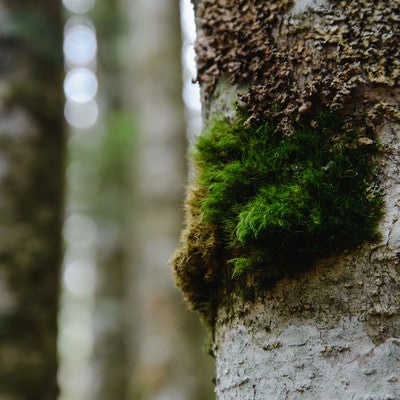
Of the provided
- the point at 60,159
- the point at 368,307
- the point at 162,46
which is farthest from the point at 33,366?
the point at 162,46

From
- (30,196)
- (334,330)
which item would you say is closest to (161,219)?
(30,196)

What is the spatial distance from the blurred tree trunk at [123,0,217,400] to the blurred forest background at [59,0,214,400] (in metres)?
0.01

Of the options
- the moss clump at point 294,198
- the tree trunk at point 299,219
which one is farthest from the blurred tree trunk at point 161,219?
the moss clump at point 294,198

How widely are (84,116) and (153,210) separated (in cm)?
673

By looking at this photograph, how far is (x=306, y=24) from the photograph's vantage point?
101cm

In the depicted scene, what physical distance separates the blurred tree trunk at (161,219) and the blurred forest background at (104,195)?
0.01 m

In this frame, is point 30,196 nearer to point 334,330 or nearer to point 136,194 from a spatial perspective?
point 334,330

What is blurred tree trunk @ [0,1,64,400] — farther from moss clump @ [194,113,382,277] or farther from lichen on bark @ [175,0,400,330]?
moss clump @ [194,113,382,277]

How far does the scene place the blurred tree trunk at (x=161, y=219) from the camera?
4375 mm

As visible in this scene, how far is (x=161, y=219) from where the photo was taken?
496 cm

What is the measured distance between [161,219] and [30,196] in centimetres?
202

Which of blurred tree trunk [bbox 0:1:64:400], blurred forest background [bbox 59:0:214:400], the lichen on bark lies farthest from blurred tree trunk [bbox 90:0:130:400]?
the lichen on bark

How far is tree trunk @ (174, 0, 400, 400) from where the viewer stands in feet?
2.78

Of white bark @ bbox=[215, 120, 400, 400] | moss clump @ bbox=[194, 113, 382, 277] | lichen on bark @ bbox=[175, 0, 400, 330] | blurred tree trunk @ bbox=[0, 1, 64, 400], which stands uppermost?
blurred tree trunk @ bbox=[0, 1, 64, 400]
